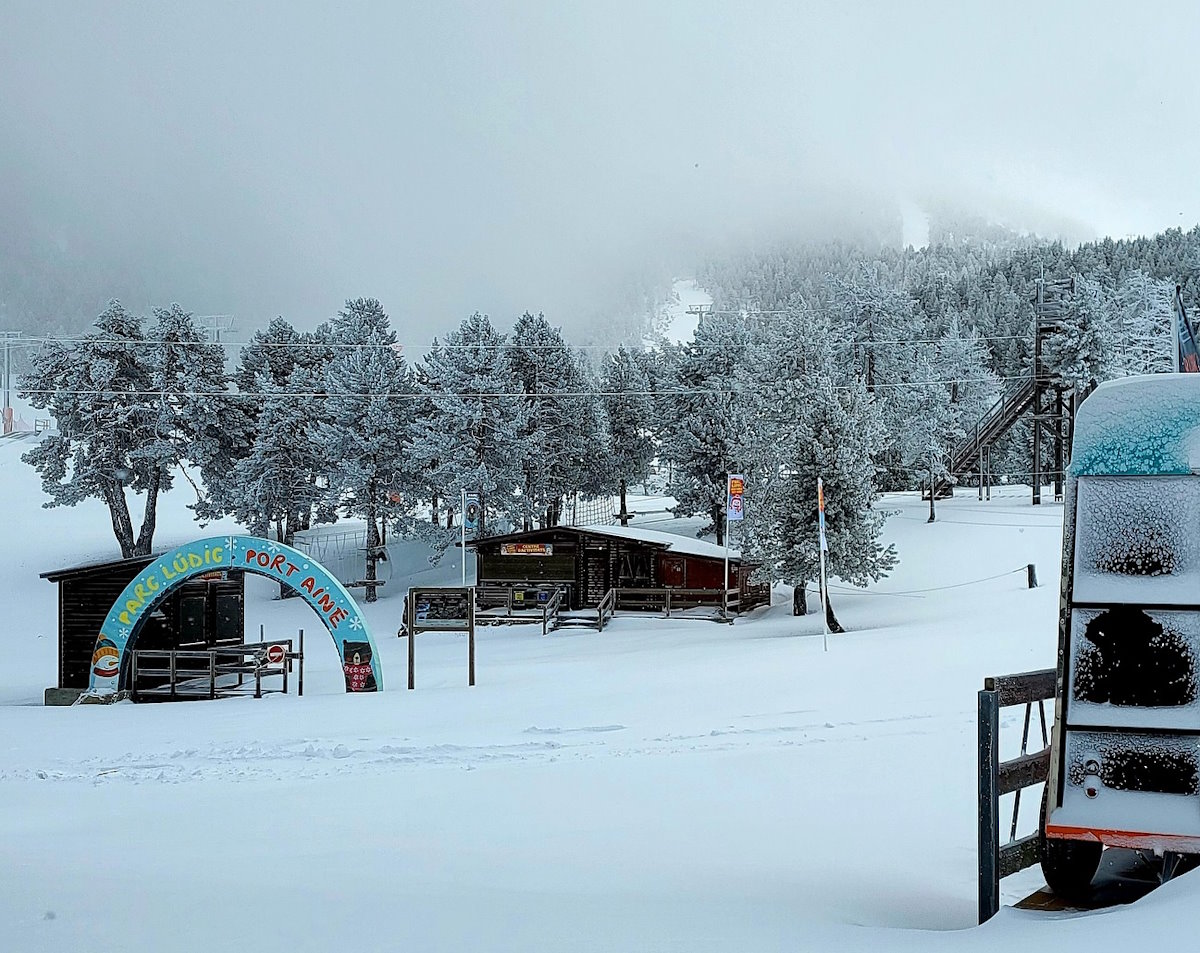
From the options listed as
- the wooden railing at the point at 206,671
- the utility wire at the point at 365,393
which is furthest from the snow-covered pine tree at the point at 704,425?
the wooden railing at the point at 206,671

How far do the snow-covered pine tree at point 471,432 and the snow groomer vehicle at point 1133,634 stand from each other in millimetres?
44002

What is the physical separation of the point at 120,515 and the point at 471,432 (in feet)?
56.4

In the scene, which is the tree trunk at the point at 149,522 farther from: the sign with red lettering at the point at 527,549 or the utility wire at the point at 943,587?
Result: the utility wire at the point at 943,587

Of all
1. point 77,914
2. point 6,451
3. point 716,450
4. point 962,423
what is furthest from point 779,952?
point 6,451

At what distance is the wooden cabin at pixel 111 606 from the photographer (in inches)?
944

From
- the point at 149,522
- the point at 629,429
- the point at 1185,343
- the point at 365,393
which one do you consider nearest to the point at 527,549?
the point at 365,393

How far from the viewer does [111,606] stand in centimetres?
2403

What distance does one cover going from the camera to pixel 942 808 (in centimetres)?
873

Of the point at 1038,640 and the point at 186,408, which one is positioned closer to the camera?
the point at 1038,640

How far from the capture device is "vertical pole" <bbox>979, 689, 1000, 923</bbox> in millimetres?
5156

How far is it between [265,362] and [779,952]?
53475 mm

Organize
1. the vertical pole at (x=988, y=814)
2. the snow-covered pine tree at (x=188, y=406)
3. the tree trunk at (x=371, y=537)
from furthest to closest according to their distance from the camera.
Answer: the snow-covered pine tree at (x=188, y=406) → the tree trunk at (x=371, y=537) → the vertical pole at (x=988, y=814)

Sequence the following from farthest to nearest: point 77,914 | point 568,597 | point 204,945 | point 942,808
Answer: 1. point 568,597
2. point 942,808
3. point 77,914
4. point 204,945

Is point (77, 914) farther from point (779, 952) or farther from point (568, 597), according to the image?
point (568, 597)
